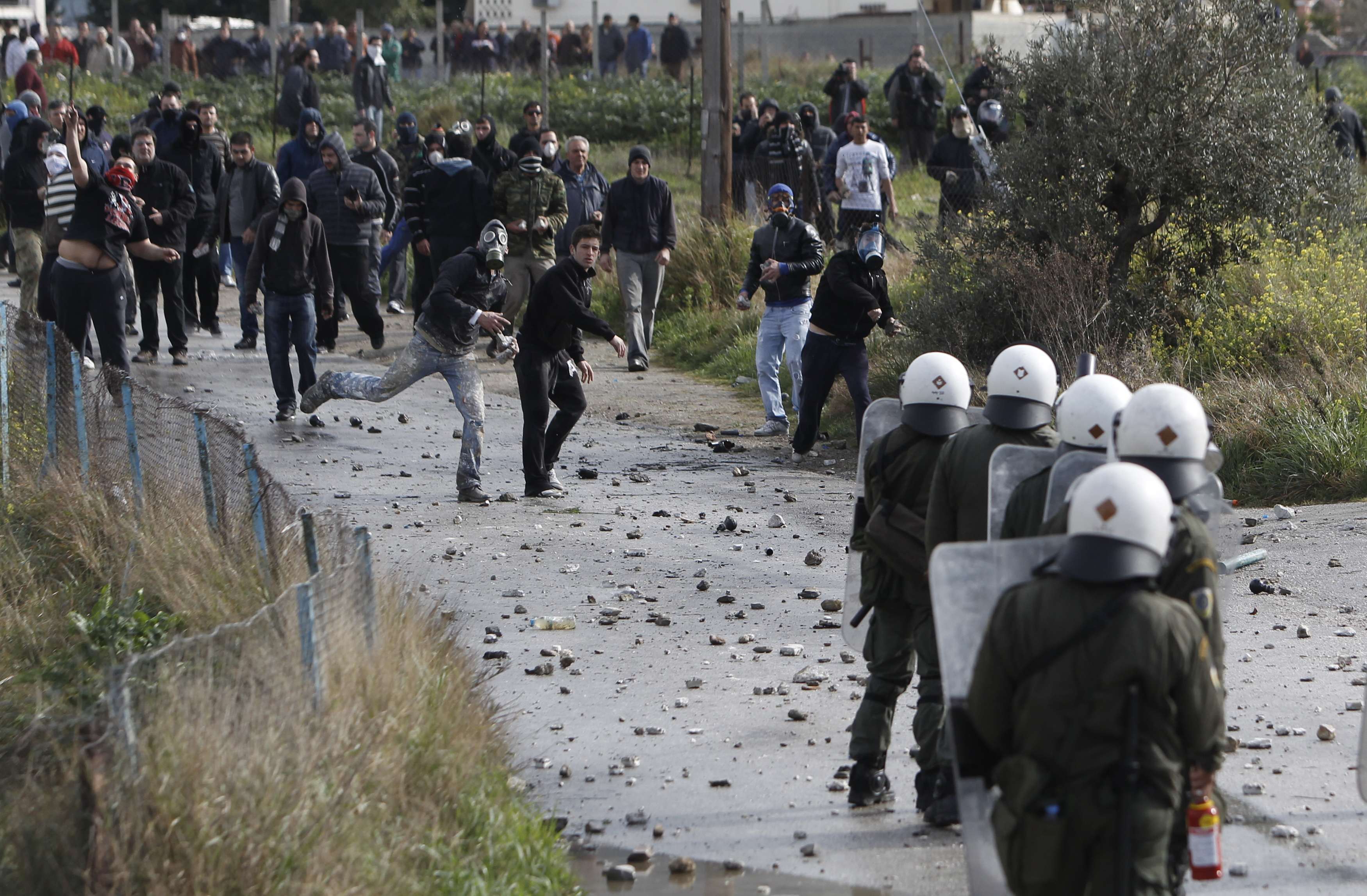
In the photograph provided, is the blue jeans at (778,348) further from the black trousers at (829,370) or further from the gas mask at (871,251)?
the gas mask at (871,251)

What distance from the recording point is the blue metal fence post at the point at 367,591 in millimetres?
5461

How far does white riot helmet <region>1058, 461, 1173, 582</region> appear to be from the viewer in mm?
3385

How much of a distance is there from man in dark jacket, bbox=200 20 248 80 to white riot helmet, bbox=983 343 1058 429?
30.0m

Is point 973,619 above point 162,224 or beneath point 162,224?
beneath

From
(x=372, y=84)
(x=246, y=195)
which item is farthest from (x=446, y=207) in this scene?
(x=372, y=84)

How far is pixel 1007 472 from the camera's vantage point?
461 cm

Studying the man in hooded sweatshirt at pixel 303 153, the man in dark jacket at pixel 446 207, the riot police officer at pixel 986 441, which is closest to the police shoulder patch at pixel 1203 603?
the riot police officer at pixel 986 441

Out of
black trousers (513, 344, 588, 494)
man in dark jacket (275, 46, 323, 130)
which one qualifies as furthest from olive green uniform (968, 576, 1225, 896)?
man in dark jacket (275, 46, 323, 130)

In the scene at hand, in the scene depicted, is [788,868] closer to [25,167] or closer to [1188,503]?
[1188,503]

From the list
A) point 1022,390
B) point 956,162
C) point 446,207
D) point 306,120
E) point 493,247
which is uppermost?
point 306,120

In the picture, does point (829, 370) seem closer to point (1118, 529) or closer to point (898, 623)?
point (898, 623)

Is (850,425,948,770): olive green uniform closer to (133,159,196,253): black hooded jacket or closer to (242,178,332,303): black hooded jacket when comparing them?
(242,178,332,303): black hooded jacket

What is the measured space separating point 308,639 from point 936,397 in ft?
7.10

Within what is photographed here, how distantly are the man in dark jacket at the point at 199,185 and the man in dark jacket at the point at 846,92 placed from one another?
918 centimetres
